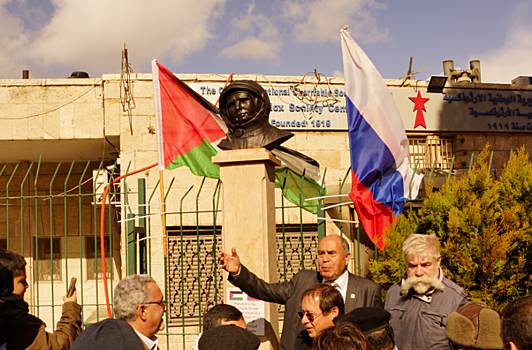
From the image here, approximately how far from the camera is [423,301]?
3.08m

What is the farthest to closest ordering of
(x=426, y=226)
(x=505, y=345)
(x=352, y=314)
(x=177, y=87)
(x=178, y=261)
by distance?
(x=178, y=261)
(x=177, y=87)
(x=426, y=226)
(x=352, y=314)
(x=505, y=345)

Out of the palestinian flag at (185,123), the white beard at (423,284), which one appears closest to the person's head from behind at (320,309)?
the white beard at (423,284)

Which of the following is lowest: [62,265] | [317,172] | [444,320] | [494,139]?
[62,265]

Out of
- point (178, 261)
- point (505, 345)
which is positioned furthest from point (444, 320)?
point (178, 261)

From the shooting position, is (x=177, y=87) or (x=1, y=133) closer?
(x=177, y=87)

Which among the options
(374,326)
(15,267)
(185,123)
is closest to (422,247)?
(374,326)

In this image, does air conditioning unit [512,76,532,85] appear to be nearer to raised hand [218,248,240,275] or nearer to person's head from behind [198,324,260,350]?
raised hand [218,248,240,275]

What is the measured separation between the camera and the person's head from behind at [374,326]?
2094 millimetres

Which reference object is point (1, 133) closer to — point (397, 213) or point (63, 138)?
point (63, 138)

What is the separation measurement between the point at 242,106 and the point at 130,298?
94.2 inches

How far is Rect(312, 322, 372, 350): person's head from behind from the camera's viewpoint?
1.78 meters

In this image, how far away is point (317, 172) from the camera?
5711mm

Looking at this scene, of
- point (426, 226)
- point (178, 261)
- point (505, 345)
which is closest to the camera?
point (505, 345)

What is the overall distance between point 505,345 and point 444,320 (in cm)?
133
